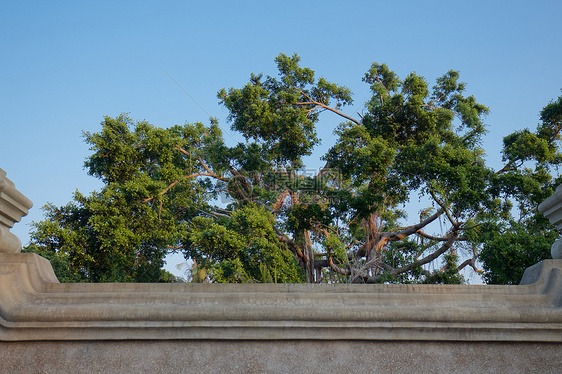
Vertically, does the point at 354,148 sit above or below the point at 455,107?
below

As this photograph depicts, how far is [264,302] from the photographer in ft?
8.64

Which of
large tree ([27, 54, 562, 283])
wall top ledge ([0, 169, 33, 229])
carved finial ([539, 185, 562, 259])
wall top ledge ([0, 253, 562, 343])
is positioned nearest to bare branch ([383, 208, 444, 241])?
large tree ([27, 54, 562, 283])

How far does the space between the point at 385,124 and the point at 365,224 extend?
3.42 meters

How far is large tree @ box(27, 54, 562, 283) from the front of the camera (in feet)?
41.2

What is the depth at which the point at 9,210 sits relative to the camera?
2963 mm

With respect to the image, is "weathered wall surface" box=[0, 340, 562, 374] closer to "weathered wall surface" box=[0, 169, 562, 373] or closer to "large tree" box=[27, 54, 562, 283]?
"weathered wall surface" box=[0, 169, 562, 373]

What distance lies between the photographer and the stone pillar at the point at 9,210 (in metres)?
2.87

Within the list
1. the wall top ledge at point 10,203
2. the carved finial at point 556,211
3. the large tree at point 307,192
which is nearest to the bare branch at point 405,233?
the large tree at point 307,192

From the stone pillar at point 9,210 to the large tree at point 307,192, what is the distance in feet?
27.4

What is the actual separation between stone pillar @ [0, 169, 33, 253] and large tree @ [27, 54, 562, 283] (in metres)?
8.36

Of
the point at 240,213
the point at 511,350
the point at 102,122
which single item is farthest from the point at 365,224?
the point at 511,350

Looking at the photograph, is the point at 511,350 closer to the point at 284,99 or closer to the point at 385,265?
the point at 385,265

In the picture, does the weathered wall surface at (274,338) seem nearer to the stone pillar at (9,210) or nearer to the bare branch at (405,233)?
the stone pillar at (9,210)

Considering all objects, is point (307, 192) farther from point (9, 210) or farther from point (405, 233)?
point (9, 210)
